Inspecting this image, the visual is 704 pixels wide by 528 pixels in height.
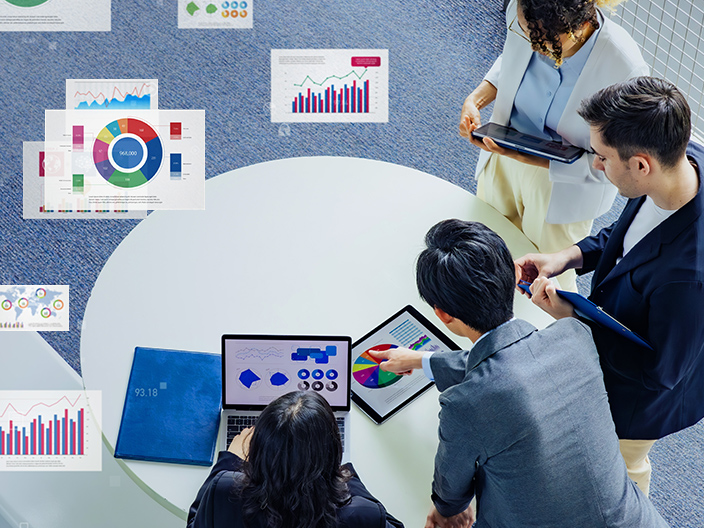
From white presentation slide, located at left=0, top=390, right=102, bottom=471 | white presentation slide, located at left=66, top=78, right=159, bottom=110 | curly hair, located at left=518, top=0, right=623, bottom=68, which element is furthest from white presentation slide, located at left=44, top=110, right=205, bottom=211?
curly hair, located at left=518, top=0, right=623, bottom=68

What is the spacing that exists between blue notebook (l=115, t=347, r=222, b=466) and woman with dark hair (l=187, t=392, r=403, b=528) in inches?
9.1

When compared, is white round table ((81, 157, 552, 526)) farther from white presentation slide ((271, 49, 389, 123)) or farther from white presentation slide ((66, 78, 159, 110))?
white presentation slide ((66, 78, 159, 110))

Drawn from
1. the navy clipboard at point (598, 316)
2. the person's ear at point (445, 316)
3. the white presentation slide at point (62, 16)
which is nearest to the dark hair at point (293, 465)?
the person's ear at point (445, 316)

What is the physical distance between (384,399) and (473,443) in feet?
1.32

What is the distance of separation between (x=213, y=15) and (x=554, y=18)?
215 centimetres

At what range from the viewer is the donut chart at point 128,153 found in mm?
2475

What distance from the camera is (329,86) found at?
2910 mm

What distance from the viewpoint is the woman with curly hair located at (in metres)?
1.89

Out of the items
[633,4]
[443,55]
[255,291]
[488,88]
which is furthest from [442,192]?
[443,55]

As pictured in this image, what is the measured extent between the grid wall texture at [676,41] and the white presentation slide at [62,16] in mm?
2392

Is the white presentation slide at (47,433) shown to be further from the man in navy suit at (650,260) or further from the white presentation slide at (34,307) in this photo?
the man in navy suit at (650,260)

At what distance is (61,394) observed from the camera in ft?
6.80

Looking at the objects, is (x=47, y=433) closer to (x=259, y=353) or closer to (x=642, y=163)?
(x=259, y=353)

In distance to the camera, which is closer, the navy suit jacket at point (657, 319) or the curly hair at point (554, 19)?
the navy suit jacket at point (657, 319)
